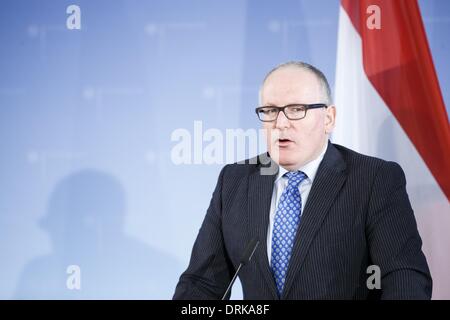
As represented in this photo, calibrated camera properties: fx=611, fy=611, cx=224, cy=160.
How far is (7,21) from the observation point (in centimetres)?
309

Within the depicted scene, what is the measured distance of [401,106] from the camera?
8.91ft

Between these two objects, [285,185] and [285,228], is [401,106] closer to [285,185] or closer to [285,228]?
[285,185]

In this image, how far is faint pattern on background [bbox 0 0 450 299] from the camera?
A: 9.70ft

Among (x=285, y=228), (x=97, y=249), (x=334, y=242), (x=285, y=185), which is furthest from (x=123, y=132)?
(x=334, y=242)

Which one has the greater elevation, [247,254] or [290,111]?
[290,111]

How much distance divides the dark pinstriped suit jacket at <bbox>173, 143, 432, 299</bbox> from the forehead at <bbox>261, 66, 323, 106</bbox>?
0.24 m

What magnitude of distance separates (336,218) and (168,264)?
4.04 feet

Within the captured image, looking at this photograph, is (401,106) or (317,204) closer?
(317,204)

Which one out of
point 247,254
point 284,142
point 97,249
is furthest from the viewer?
point 97,249

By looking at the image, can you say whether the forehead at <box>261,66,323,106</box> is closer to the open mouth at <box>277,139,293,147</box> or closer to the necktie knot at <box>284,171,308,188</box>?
the open mouth at <box>277,139,293,147</box>

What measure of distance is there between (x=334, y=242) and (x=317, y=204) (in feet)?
0.44

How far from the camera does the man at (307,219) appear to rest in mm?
1905

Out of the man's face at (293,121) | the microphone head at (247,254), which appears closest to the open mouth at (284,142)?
the man's face at (293,121)
